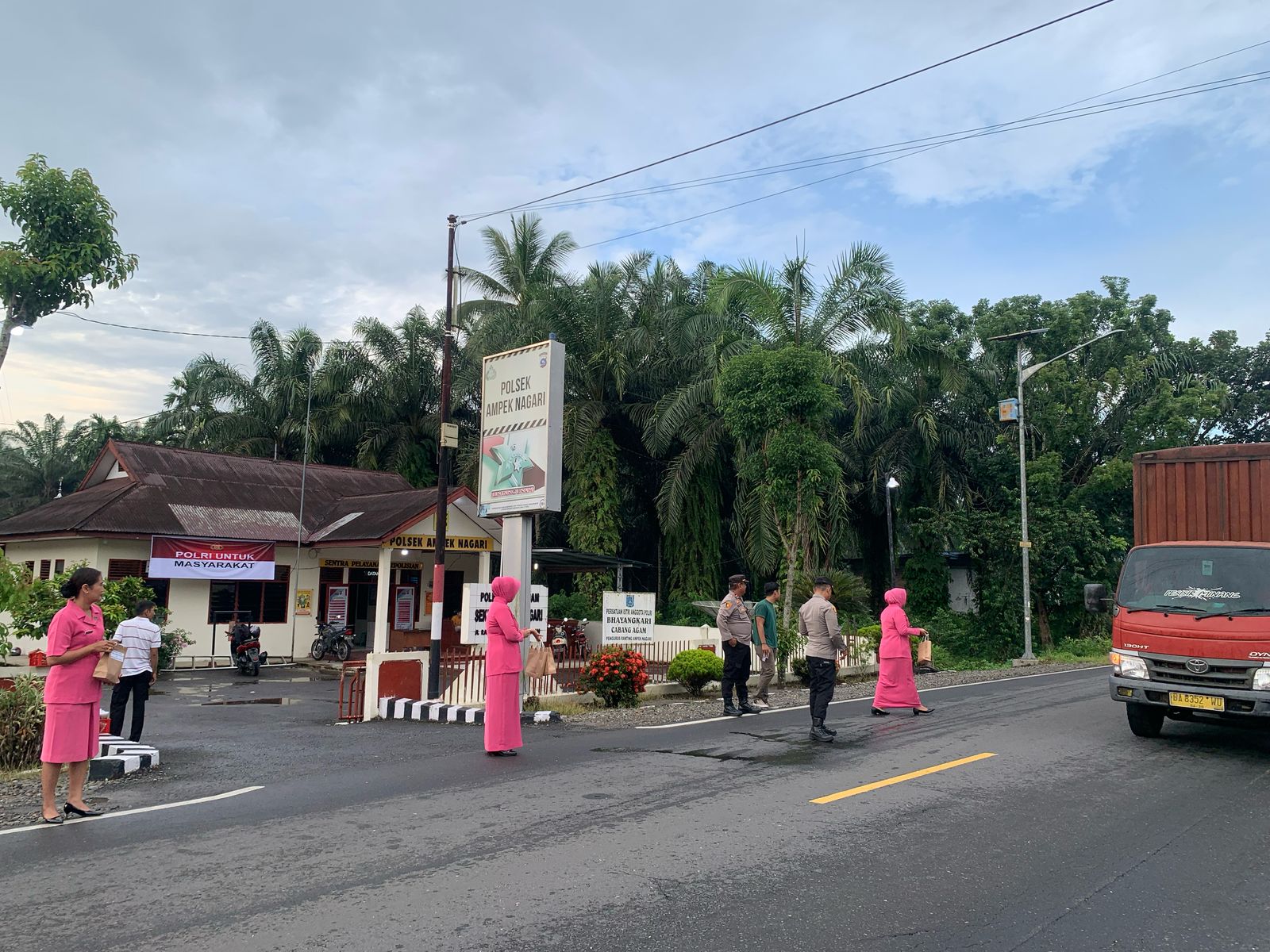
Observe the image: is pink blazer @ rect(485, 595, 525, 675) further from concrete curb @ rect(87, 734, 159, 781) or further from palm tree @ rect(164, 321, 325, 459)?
palm tree @ rect(164, 321, 325, 459)

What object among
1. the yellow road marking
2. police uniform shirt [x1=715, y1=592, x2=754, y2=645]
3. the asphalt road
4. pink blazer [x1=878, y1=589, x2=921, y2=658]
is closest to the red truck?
the asphalt road

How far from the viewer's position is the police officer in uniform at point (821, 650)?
33.7ft

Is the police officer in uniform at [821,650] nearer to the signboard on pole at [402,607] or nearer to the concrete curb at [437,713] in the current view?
the concrete curb at [437,713]

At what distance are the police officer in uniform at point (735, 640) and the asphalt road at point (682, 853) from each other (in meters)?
2.37

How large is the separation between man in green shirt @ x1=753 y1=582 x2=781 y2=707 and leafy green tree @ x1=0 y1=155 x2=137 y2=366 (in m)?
10.5

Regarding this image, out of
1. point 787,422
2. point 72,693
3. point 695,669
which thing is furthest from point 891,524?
point 72,693

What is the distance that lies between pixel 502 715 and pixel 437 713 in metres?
4.30

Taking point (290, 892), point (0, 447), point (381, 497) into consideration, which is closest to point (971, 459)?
point (381, 497)

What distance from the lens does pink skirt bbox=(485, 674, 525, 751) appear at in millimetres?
9719

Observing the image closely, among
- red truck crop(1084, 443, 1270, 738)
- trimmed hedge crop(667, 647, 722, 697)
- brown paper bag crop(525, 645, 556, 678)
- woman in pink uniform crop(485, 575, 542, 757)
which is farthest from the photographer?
trimmed hedge crop(667, 647, 722, 697)

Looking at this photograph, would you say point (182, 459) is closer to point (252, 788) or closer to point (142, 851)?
point (252, 788)

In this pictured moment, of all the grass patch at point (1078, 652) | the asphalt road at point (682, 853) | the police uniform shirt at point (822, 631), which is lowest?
the grass patch at point (1078, 652)

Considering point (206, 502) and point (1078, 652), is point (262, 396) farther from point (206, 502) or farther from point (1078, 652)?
point (1078, 652)

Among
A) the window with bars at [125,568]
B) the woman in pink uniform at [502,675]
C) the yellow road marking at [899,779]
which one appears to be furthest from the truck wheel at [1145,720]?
the window with bars at [125,568]
